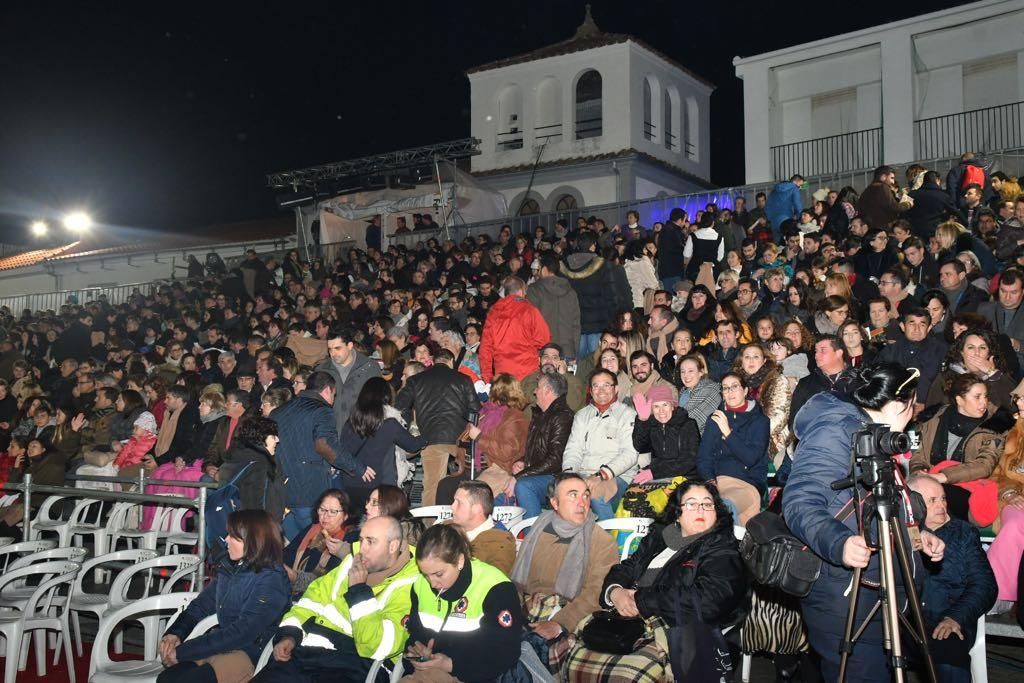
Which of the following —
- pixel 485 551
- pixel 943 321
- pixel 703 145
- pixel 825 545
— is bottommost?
Answer: pixel 485 551

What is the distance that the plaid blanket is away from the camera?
4754 millimetres

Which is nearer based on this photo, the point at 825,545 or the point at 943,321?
the point at 825,545

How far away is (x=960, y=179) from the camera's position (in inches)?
484

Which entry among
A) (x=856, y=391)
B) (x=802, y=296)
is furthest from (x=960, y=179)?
(x=856, y=391)

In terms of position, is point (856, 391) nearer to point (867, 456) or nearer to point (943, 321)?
point (867, 456)

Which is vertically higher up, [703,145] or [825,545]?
[703,145]

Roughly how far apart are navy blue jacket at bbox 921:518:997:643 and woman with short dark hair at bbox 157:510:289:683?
3.39m

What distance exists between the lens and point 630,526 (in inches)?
235

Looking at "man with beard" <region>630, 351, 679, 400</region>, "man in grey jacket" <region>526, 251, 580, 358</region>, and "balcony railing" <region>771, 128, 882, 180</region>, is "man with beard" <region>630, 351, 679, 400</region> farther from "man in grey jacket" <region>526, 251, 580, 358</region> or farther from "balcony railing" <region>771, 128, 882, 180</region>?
"balcony railing" <region>771, 128, 882, 180</region>

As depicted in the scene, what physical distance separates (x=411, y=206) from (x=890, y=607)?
21.6 meters

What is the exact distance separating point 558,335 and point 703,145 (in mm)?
24858

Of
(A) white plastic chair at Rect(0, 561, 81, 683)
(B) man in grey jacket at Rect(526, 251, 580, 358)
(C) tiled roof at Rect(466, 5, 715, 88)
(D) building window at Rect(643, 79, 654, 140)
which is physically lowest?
(A) white plastic chair at Rect(0, 561, 81, 683)

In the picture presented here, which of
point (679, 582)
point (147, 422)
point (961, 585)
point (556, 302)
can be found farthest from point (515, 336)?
point (961, 585)

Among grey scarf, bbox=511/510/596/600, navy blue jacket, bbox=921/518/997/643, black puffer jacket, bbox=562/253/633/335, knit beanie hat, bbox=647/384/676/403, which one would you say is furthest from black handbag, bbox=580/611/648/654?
black puffer jacket, bbox=562/253/633/335
